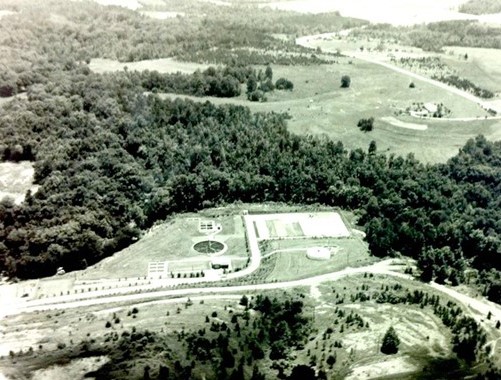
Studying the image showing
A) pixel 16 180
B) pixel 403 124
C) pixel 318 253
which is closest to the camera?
pixel 318 253

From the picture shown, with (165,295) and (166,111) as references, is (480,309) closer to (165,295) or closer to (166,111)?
(165,295)

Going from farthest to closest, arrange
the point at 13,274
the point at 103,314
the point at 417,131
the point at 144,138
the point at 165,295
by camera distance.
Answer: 1. the point at 417,131
2. the point at 144,138
3. the point at 13,274
4. the point at 165,295
5. the point at 103,314

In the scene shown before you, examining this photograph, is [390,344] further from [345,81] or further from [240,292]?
[345,81]

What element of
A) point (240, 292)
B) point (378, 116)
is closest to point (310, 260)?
point (240, 292)

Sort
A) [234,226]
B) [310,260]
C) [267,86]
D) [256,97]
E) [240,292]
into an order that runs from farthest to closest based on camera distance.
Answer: [267,86] < [256,97] < [234,226] < [310,260] < [240,292]

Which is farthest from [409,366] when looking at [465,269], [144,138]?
[144,138]

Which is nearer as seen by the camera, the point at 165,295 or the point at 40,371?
the point at 40,371

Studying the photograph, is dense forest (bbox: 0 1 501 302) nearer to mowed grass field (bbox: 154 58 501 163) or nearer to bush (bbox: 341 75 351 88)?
mowed grass field (bbox: 154 58 501 163)

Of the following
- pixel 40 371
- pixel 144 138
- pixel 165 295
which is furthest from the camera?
pixel 144 138

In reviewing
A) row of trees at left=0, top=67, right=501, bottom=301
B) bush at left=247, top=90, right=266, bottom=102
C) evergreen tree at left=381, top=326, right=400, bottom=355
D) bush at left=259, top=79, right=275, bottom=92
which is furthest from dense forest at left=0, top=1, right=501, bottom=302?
bush at left=259, top=79, right=275, bottom=92

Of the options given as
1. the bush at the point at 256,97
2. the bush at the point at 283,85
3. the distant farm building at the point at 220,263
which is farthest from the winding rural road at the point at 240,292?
the bush at the point at 283,85
